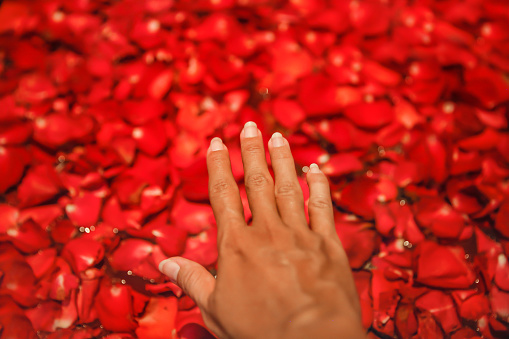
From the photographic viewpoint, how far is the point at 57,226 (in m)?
0.58

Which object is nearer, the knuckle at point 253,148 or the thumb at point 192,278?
the thumb at point 192,278

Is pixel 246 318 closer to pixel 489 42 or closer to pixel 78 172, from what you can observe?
pixel 78 172

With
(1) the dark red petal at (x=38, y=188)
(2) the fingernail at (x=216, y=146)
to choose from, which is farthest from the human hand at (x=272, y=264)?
(1) the dark red petal at (x=38, y=188)

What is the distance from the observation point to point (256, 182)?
1.73 feet

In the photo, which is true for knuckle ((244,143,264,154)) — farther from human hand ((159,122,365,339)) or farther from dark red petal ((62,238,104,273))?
dark red petal ((62,238,104,273))

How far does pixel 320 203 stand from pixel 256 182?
10cm

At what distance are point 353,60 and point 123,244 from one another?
1.85 ft

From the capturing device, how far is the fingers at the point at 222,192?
503 mm

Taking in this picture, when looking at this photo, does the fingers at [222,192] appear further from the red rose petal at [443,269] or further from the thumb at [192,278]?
the red rose petal at [443,269]

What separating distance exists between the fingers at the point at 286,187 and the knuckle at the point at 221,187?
72mm

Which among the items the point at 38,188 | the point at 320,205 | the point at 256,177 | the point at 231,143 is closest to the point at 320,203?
the point at 320,205

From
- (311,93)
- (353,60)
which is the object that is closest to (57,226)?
(311,93)

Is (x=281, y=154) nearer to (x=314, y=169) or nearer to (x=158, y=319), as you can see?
(x=314, y=169)

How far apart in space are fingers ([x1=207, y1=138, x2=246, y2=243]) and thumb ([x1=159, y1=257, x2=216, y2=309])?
52mm
